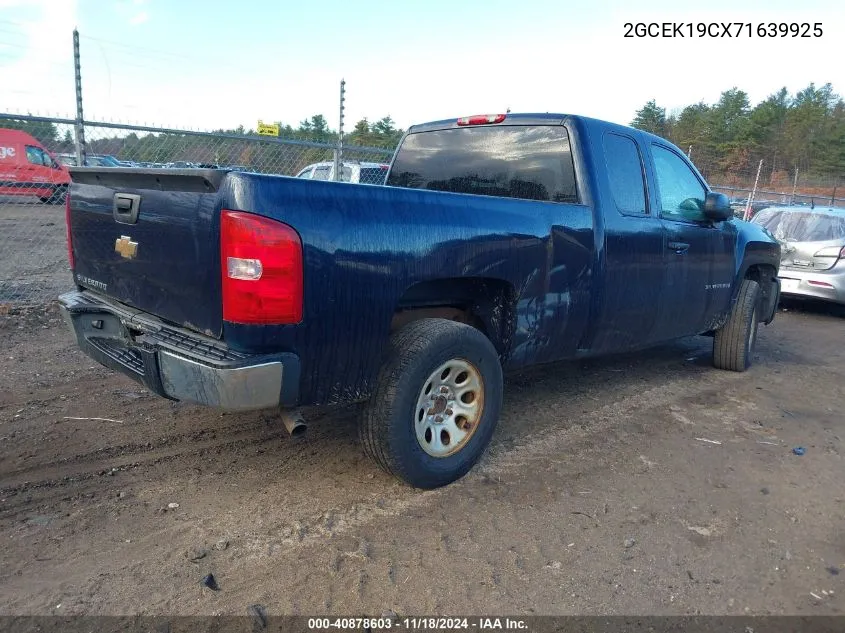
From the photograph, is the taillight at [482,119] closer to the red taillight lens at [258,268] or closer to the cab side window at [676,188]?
the cab side window at [676,188]

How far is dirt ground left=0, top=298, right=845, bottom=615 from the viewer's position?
8.16 ft

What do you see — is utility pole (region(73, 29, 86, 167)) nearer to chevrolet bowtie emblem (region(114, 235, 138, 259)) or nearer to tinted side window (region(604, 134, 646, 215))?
chevrolet bowtie emblem (region(114, 235, 138, 259))

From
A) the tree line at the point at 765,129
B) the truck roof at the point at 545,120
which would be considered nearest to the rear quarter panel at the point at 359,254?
the truck roof at the point at 545,120

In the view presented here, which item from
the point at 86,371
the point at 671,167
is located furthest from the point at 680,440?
the point at 86,371

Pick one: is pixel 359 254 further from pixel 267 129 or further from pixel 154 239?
pixel 267 129

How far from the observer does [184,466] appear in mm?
3418

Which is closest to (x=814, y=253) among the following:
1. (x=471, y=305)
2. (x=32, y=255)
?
(x=471, y=305)

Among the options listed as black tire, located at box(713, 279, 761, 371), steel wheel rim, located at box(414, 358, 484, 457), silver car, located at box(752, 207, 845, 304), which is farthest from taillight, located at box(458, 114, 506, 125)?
silver car, located at box(752, 207, 845, 304)

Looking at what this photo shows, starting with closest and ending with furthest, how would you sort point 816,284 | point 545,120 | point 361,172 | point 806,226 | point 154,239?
point 154,239 < point 545,120 < point 816,284 < point 806,226 < point 361,172

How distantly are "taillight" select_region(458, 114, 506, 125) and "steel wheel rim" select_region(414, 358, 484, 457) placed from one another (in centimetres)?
195

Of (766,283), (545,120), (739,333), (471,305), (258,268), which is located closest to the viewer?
(258,268)

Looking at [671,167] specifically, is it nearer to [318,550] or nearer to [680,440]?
[680,440]

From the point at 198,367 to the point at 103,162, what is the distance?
524 cm

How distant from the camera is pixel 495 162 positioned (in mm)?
4285
